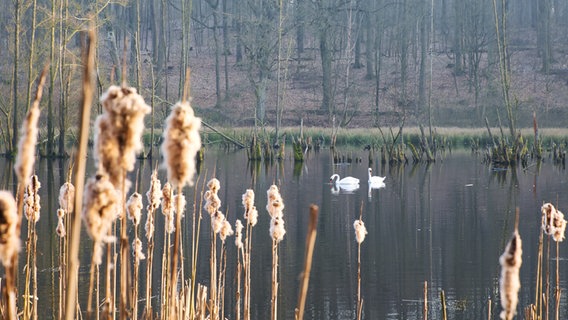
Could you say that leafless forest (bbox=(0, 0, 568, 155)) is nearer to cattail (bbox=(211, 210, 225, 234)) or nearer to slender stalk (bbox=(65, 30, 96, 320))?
cattail (bbox=(211, 210, 225, 234))

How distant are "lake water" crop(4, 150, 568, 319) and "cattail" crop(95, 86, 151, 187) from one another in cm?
271

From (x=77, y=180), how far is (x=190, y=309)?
2913 millimetres

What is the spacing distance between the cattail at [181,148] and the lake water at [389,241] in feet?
8.41

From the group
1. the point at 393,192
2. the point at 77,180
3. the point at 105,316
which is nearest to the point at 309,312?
the point at 105,316

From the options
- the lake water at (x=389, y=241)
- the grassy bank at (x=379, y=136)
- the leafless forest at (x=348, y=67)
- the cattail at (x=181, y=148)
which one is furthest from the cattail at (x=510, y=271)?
the leafless forest at (x=348, y=67)

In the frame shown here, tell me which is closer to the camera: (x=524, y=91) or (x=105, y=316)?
(x=105, y=316)

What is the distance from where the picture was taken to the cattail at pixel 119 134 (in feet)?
4.15

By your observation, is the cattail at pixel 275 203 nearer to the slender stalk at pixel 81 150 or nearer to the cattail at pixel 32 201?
the cattail at pixel 32 201

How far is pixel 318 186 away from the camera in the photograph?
52.1ft

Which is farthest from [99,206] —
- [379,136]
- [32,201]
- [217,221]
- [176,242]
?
[379,136]

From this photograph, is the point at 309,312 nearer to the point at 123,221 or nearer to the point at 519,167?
the point at 123,221

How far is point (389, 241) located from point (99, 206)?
8.71 metres

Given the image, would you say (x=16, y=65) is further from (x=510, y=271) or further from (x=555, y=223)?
(x=510, y=271)

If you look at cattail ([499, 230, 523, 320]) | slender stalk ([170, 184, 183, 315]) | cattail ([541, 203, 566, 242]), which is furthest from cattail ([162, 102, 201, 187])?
cattail ([541, 203, 566, 242])
